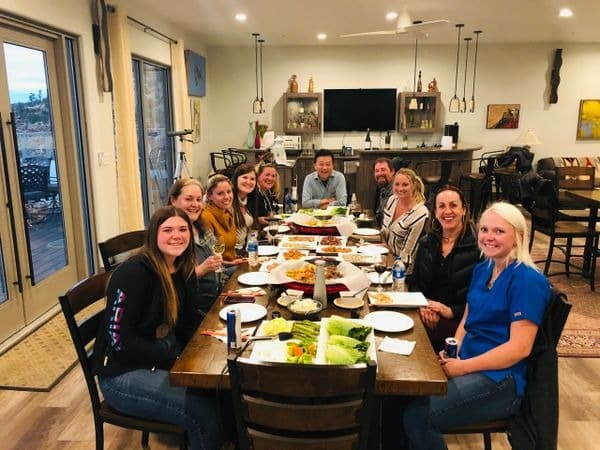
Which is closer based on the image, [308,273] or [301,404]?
[301,404]

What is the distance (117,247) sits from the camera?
2.55 m

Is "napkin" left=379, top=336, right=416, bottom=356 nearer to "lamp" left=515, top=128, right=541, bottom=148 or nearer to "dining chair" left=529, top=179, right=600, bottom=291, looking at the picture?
"dining chair" left=529, top=179, right=600, bottom=291

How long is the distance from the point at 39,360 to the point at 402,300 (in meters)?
2.31

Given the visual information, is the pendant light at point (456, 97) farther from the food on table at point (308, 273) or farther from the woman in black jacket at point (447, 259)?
the food on table at point (308, 273)

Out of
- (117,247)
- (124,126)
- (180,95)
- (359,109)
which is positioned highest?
(180,95)

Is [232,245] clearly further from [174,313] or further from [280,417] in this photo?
[280,417]

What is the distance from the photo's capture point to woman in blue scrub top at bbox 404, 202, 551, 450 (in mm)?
1612

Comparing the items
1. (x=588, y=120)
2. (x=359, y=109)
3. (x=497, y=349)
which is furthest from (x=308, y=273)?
(x=588, y=120)

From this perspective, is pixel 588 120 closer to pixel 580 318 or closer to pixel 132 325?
pixel 580 318

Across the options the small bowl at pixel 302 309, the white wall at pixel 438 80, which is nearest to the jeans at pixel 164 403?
the small bowl at pixel 302 309

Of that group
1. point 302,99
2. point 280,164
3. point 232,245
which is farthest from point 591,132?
point 232,245

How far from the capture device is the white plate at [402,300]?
200cm

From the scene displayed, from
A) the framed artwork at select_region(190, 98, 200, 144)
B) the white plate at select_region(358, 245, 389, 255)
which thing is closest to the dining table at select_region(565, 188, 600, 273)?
the white plate at select_region(358, 245, 389, 255)

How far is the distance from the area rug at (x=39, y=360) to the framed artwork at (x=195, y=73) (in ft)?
16.2
